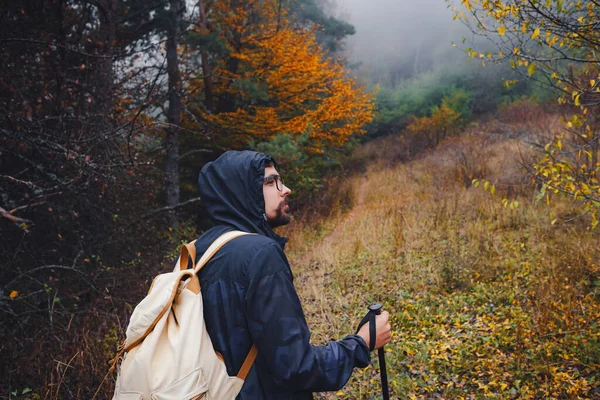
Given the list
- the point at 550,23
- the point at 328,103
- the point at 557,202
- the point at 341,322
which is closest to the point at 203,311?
the point at 550,23

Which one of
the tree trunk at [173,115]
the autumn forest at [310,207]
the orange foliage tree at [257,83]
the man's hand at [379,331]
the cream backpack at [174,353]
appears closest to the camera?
the cream backpack at [174,353]

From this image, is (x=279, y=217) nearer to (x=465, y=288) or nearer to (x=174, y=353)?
(x=174, y=353)

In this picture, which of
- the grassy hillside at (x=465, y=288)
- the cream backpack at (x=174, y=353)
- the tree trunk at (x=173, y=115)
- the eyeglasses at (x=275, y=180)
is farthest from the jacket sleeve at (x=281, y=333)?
the tree trunk at (x=173, y=115)

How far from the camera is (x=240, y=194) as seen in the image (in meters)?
1.60

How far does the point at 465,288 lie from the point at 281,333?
437 centimetres

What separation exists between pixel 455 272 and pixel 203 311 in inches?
180

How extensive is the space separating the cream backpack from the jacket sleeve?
4.5 inches

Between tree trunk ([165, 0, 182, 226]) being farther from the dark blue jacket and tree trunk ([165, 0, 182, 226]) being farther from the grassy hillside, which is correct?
the dark blue jacket

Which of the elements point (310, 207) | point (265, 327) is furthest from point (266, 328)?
point (310, 207)

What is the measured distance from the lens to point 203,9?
9.95 meters

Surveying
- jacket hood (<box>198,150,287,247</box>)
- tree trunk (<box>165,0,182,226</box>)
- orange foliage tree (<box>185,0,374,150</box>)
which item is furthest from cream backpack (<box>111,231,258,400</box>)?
orange foliage tree (<box>185,0,374,150</box>)

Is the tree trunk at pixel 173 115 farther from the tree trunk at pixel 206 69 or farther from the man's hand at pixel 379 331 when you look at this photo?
the man's hand at pixel 379 331

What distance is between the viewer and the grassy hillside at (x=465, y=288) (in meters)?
3.57

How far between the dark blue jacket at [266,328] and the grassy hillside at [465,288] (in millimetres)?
2528
